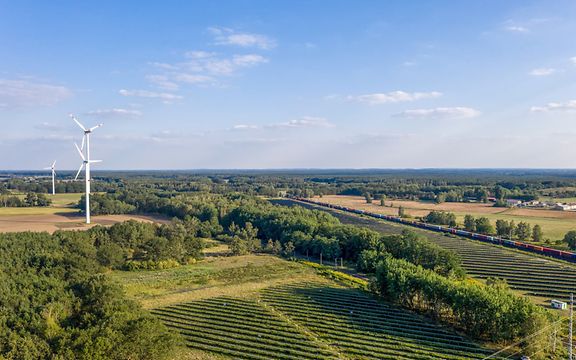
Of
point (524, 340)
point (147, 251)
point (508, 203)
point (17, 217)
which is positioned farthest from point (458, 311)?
point (508, 203)

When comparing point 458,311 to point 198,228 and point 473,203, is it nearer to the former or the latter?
point 198,228

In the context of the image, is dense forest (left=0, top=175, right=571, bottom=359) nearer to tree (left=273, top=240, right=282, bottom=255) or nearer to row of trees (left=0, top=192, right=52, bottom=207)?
tree (left=273, top=240, right=282, bottom=255)

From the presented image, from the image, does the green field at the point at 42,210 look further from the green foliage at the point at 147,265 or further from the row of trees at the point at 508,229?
the row of trees at the point at 508,229

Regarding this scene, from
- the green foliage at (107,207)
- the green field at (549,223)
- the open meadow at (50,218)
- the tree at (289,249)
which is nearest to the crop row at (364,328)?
the tree at (289,249)

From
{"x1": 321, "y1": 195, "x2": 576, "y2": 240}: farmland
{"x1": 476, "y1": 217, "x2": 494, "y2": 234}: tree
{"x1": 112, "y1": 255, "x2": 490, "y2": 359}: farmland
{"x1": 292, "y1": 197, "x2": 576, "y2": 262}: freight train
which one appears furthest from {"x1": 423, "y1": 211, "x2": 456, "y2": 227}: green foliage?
{"x1": 112, "y1": 255, "x2": 490, "y2": 359}: farmland

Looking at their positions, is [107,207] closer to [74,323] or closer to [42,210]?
[42,210]

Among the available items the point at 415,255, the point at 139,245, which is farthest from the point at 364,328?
the point at 139,245
